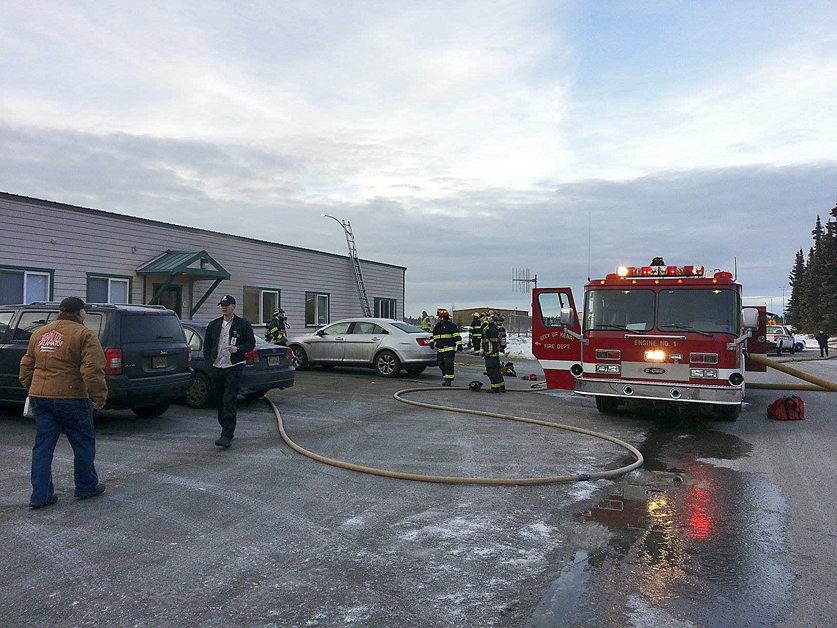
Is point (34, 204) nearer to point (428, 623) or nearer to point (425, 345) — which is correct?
point (425, 345)

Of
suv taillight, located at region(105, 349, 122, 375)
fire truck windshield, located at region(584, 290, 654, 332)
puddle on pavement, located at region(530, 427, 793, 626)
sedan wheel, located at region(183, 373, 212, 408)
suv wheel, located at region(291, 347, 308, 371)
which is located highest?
fire truck windshield, located at region(584, 290, 654, 332)

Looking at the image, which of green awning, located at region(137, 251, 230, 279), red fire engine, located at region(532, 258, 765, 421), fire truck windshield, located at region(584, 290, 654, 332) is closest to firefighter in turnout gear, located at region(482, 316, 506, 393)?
red fire engine, located at region(532, 258, 765, 421)

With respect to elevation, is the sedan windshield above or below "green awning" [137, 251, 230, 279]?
below

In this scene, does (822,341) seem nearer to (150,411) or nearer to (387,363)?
(387,363)

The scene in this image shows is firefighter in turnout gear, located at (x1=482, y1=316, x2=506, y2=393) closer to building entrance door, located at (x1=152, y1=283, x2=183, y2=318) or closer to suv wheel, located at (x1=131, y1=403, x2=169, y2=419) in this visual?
suv wheel, located at (x1=131, y1=403, x2=169, y2=419)

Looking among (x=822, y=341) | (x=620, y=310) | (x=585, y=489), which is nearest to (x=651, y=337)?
(x=620, y=310)

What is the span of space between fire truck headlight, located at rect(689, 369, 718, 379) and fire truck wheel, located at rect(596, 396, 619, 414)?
1556mm

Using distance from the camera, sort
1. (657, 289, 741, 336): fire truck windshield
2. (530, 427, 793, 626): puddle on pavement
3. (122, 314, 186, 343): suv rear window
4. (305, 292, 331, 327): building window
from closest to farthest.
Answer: (530, 427, 793, 626): puddle on pavement
(122, 314, 186, 343): suv rear window
(657, 289, 741, 336): fire truck windshield
(305, 292, 331, 327): building window

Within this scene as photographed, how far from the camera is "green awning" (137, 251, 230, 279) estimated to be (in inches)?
666

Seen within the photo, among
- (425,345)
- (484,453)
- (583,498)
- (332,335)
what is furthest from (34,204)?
(583,498)

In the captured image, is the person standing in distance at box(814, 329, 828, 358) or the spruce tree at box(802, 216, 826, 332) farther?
the spruce tree at box(802, 216, 826, 332)

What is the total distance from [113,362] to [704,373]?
26.3 feet

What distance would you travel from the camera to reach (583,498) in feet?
19.0

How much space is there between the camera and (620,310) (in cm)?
1009
